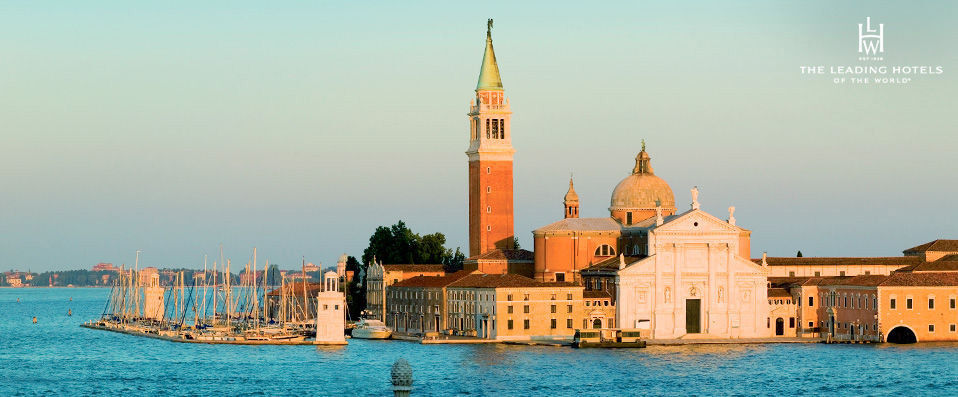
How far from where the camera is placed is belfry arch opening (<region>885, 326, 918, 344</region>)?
91.1 metres

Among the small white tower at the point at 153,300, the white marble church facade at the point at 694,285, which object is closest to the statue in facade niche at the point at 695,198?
the white marble church facade at the point at 694,285

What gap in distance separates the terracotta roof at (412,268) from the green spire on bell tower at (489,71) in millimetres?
11216

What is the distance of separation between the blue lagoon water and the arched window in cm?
1317

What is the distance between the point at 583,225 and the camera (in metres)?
104

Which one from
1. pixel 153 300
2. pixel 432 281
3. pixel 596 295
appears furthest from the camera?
pixel 153 300

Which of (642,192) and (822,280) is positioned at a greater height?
(642,192)

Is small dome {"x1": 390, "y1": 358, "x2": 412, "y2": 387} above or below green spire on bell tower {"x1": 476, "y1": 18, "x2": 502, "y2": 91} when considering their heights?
below

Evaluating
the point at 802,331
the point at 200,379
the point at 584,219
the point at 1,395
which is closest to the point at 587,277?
the point at 584,219

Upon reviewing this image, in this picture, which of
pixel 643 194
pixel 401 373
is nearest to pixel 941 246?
pixel 643 194

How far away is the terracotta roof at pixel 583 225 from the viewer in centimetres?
10288

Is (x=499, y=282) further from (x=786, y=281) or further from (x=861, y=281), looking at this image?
(x=861, y=281)

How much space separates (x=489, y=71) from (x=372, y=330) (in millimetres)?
18238

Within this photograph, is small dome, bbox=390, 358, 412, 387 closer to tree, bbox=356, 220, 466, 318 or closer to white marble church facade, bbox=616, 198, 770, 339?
white marble church facade, bbox=616, 198, 770, 339

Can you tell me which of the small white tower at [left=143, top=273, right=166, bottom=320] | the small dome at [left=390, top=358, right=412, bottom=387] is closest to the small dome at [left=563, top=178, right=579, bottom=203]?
the small white tower at [left=143, top=273, right=166, bottom=320]
